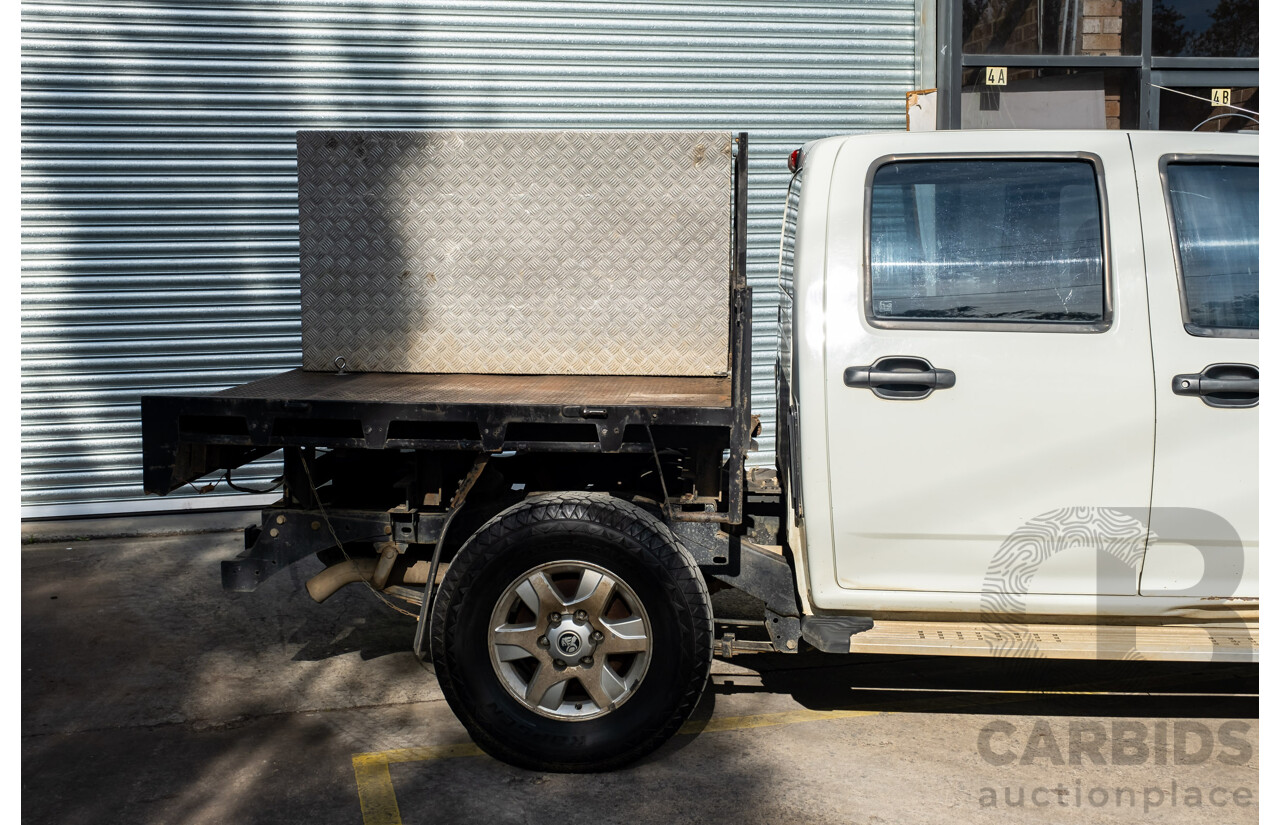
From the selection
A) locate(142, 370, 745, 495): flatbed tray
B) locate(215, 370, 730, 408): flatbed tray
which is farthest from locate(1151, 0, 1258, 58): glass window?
locate(142, 370, 745, 495): flatbed tray

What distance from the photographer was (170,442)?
13.0ft

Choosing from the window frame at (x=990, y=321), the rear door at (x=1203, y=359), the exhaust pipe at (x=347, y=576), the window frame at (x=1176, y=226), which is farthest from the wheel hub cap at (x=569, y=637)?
the window frame at (x=1176, y=226)

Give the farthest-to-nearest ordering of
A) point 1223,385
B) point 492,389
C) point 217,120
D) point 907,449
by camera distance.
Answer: point 217,120 → point 492,389 → point 907,449 → point 1223,385

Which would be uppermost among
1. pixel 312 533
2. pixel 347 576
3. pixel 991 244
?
pixel 991 244

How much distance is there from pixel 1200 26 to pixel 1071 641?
20.9 ft

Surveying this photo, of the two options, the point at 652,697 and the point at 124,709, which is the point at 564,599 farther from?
the point at 124,709

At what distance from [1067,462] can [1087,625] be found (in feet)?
1.98

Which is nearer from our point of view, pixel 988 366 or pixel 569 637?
pixel 988 366

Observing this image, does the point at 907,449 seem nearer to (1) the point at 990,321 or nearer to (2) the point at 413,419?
(1) the point at 990,321

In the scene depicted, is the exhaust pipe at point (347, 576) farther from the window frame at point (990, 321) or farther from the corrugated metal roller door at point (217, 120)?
the corrugated metal roller door at point (217, 120)

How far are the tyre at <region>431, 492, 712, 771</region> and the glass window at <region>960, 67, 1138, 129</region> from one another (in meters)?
5.75

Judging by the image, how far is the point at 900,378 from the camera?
3.69 meters

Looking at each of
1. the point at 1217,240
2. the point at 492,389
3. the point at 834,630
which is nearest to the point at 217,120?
the point at 492,389

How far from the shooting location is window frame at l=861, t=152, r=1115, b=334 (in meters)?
3.71
